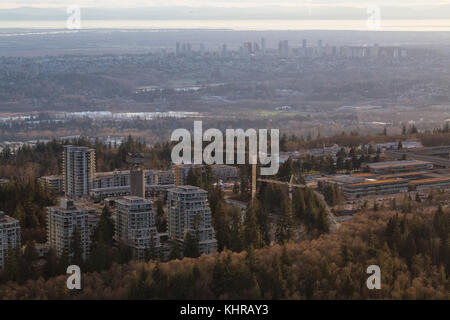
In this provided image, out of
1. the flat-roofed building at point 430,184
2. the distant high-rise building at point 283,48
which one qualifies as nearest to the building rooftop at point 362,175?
the flat-roofed building at point 430,184

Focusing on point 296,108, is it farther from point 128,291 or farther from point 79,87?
point 128,291

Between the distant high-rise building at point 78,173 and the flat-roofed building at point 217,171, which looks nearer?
the distant high-rise building at point 78,173

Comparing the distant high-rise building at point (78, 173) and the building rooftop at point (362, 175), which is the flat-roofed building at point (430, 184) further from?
the distant high-rise building at point (78, 173)

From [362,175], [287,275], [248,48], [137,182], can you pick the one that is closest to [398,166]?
[362,175]

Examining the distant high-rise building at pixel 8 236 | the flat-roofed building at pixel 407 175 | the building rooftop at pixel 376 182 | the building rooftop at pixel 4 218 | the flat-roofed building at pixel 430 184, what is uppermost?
the building rooftop at pixel 4 218

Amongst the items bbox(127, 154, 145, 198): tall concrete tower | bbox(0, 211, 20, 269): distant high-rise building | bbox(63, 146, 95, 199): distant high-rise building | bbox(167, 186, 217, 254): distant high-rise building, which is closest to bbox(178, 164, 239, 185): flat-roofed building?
bbox(127, 154, 145, 198): tall concrete tower

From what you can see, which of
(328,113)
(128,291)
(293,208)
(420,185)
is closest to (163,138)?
(328,113)
